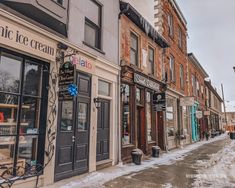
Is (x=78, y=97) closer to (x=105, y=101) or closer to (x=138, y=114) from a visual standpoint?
(x=105, y=101)

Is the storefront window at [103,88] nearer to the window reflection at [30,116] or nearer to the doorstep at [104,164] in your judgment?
the doorstep at [104,164]

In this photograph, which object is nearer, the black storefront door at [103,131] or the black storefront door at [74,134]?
the black storefront door at [74,134]

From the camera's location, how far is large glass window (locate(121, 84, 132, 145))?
1009 centimetres

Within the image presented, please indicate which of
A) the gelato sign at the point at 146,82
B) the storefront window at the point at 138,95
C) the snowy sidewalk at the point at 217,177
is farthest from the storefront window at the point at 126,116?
the snowy sidewalk at the point at 217,177

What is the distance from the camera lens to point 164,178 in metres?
7.24

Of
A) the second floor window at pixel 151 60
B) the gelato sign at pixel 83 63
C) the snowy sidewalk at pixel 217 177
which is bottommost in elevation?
the snowy sidewalk at pixel 217 177

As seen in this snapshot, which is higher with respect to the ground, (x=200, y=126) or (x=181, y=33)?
(x=181, y=33)

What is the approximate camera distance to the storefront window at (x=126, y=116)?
1007 cm

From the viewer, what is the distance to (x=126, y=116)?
10.4 m

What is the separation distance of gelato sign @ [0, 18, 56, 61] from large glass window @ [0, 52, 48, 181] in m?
0.34

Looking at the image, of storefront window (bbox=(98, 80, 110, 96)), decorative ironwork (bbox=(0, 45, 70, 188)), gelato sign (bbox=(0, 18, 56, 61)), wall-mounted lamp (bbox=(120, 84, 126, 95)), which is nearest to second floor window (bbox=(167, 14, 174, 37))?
wall-mounted lamp (bbox=(120, 84, 126, 95))

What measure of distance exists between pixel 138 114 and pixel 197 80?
15.9 m

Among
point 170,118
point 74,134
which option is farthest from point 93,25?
point 170,118

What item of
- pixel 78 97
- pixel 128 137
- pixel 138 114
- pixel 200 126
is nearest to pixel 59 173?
pixel 78 97
